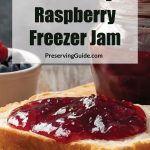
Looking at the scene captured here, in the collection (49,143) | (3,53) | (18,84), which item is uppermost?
(3,53)

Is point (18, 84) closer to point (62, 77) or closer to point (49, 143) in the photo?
point (62, 77)

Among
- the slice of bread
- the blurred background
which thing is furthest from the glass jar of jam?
the blurred background

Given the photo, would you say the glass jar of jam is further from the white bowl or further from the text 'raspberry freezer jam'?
the white bowl

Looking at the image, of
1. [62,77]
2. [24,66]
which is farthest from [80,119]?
[62,77]

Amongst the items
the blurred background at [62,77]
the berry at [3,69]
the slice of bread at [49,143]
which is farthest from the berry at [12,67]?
the slice of bread at [49,143]

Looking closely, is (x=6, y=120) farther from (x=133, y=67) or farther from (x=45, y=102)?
(x=133, y=67)
